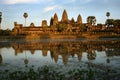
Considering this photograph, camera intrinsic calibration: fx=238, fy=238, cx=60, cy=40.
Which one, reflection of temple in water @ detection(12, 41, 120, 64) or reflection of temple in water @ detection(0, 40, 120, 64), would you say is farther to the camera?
reflection of temple in water @ detection(12, 41, 120, 64)

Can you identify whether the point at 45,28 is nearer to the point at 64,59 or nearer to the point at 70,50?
the point at 70,50

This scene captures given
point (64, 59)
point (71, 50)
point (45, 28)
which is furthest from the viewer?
point (45, 28)

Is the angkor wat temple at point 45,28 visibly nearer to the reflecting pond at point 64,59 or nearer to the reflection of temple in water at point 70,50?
the reflection of temple in water at point 70,50

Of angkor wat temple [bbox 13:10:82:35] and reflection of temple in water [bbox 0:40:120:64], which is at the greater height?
angkor wat temple [bbox 13:10:82:35]

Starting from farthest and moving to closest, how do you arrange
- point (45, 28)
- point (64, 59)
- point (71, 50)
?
point (45, 28) → point (71, 50) → point (64, 59)

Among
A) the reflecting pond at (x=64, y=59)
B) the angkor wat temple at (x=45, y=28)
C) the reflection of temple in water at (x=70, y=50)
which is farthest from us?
the angkor wat temple at (x=45, y=28)

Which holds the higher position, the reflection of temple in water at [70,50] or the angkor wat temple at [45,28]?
the angkor wat temple at [45,28]

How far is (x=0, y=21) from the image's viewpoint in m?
113

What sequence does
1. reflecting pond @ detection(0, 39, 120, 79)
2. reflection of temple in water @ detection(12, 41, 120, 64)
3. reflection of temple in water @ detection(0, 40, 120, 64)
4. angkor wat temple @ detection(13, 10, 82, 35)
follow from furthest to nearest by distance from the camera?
angkor wat temple @ detection(13, 10, 82, 35)
reflection of temple in water @ detection(12, 41, 120, 64)
reflection of temple in water @ detection(0, 40, 120, 64)
reflecting pond @ detection(0, 39, 120, 79)

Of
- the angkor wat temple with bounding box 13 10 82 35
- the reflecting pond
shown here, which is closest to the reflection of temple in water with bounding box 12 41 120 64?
the reflecting pond

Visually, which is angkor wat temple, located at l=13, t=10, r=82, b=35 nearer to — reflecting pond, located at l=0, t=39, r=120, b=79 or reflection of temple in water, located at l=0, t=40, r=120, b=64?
reflection of temple in water, located at l=0, t=40, r=120, b=64

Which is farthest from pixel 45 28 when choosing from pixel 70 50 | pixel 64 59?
pixel 64 59

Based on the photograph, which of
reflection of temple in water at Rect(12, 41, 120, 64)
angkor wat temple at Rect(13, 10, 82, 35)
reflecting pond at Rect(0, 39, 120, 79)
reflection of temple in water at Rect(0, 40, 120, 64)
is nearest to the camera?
reflecting pond at Rect(0, 39, 120, 79)

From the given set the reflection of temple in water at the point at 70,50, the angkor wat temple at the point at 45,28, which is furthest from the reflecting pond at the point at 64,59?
the angkor wat temple at the point at 45,28
